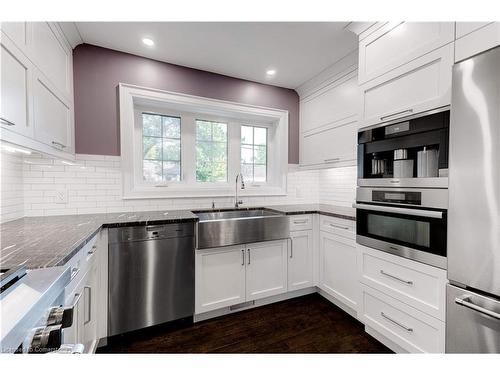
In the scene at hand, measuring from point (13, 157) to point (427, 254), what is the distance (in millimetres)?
2943

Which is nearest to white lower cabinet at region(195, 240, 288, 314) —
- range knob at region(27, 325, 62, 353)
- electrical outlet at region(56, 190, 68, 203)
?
electrical outlet at region(56, 190, 68, 203)

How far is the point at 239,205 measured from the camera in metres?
2.71

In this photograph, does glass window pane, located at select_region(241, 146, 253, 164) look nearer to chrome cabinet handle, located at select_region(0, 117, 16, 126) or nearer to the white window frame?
the white window frame

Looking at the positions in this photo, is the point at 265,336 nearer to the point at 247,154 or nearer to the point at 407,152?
the point at 407,152

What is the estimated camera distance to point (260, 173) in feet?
10.1

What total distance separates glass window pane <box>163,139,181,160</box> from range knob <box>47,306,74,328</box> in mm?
2102

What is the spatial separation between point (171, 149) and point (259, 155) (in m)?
1.13

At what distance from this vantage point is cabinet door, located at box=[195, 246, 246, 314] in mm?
1987

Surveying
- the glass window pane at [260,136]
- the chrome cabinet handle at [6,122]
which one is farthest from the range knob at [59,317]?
the glass window pane at [260,136]

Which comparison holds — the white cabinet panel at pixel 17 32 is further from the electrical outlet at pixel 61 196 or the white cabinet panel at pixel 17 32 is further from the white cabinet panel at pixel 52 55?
the electrical outlet at pixel 61 196

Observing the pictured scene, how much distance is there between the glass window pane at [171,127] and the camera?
255 centimetres

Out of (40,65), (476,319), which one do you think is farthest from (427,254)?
(40,65)

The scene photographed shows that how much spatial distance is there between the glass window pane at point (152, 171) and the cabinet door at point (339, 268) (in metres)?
1.88

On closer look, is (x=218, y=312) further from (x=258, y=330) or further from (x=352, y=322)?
(x=352, y=322)
